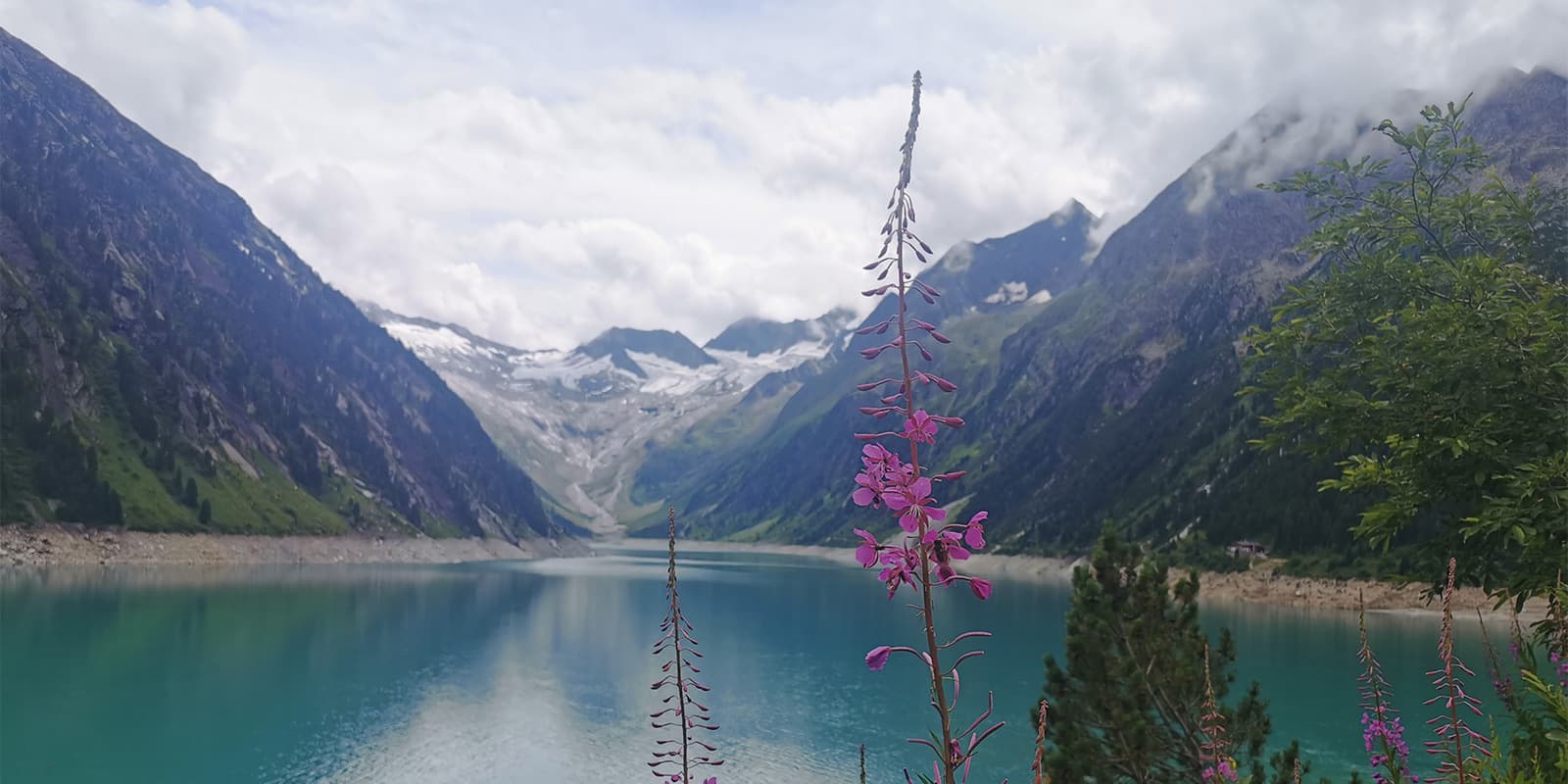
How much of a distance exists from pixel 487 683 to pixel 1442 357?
58.0m

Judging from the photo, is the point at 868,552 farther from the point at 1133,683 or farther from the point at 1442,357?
the point at 1133,683

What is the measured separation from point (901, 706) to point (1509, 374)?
1847 inches

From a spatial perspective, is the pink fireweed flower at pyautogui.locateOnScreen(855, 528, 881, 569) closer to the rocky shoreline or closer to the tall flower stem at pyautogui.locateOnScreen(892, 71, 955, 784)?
the tall flower stem at pyautogui.locateOnScreen(892, 71, 955, 784)

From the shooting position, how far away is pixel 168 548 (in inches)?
5231

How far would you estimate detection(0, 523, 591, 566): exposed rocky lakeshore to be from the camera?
112125 millimetres

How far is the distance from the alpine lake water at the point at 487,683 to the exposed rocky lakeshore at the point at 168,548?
7.04 metres

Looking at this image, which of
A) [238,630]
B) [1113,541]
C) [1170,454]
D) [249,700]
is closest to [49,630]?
[238,630]

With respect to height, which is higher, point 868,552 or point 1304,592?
point 868,552

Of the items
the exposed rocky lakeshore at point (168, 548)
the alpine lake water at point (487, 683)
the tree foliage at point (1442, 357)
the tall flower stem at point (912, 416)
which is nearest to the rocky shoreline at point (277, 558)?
the exposed rocky lakeshore at point (168, 548)

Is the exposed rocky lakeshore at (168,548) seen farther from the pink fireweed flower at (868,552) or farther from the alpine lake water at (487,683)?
the pink fireweed flower at (868,552)

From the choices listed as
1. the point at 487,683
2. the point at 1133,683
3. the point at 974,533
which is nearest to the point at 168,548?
the point at 487,683

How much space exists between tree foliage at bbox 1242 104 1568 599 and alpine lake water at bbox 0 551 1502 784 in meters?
24.3

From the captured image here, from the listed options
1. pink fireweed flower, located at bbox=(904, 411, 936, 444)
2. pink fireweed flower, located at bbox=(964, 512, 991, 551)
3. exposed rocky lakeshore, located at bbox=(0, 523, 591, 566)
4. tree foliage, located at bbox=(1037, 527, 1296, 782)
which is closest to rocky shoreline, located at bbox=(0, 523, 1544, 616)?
exposed rocky lakeshore, located at bbox=(0, 523, 591, 566)

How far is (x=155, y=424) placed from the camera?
161125 millimetres
